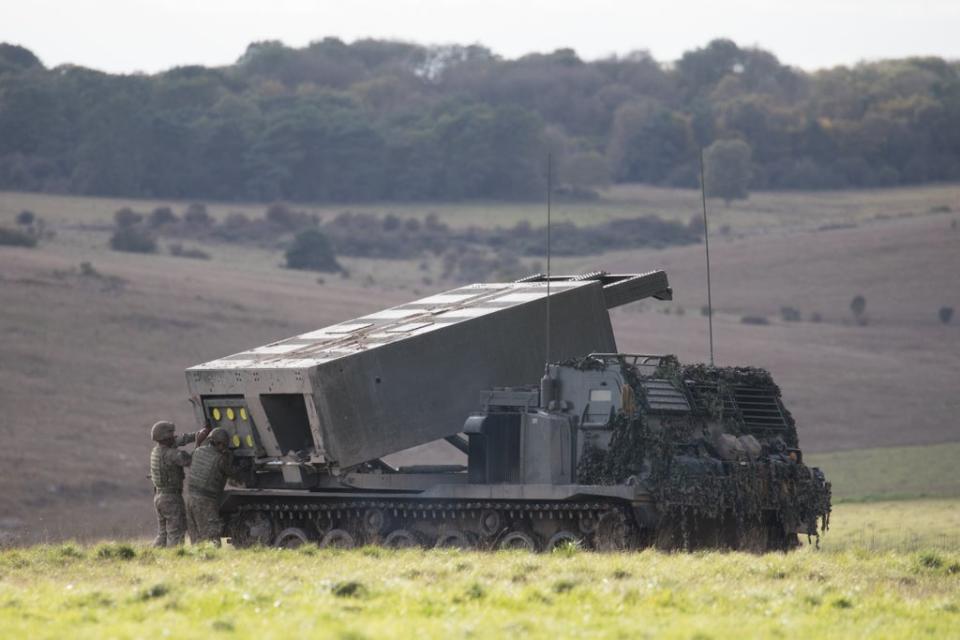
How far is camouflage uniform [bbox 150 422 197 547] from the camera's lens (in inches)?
777

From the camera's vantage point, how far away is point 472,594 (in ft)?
44.4

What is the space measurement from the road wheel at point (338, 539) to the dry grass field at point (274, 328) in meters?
8.49

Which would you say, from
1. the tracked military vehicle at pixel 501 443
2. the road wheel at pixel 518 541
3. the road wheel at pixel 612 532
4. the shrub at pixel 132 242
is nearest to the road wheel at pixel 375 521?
the tracked military vehicle at pixel 501 443

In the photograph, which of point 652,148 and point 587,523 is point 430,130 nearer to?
point 652,148

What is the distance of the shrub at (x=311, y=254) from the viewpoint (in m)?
82.2

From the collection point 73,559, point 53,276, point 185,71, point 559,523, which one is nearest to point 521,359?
point 559,523

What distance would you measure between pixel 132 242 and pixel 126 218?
1308 cm

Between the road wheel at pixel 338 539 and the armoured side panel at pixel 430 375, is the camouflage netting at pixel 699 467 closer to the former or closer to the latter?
the armoured side panel at pixel 430 375

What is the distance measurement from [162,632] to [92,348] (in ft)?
132

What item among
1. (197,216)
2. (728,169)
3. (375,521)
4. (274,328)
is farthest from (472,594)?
(728,169)

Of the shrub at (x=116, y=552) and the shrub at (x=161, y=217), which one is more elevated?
the shrub at (x=161, y=217)

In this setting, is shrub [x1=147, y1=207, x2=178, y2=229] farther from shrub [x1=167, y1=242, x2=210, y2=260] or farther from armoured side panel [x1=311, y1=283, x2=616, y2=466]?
armoured side panel [x1=311, y1=283, x2=616, y2=466]

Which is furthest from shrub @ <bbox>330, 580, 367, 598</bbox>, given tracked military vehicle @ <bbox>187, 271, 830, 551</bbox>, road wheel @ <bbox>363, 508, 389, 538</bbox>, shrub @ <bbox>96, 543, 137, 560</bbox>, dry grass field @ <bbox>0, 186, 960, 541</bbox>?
dry grass field @ <bbox>0, 186, 960, 541</bbox>

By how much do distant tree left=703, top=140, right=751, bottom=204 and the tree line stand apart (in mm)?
770
